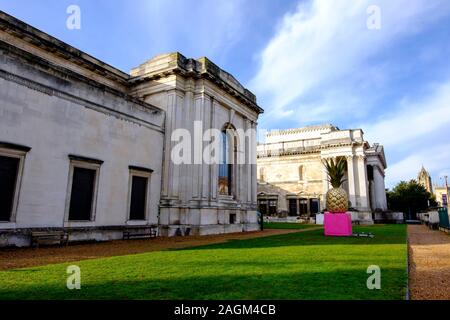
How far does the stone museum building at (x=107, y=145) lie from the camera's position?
12664 mm

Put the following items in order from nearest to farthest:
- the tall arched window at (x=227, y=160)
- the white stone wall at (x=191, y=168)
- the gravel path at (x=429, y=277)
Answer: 1. the gravel path at (x=429, y=277)
2. the white stone wall at (x=191, y=168)
3. the tall arched window at (x=227, y=160)

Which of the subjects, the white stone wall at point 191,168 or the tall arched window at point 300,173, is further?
the tall arched window at point 300,173

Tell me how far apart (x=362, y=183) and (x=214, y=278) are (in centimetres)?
4696

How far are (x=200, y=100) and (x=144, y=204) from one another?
321 inches

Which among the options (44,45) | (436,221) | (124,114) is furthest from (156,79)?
(436,221)

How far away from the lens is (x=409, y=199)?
66.7 m

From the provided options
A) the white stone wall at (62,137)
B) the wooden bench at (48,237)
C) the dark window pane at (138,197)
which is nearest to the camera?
the wooden bench at (48,237)

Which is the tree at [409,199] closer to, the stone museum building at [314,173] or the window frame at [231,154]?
the stone museum building at [314,173]

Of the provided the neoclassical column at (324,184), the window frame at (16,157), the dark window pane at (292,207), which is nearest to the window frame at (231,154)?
the window frame at (16,157)

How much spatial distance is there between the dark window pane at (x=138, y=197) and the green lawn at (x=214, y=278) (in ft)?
27.9

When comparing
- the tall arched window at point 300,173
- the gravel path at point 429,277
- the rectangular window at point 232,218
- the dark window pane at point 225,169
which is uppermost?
the tall arched window at point 300,173

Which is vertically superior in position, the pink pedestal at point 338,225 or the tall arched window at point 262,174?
the tall arched window at point 262,174

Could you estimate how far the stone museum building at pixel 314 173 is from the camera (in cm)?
4872
